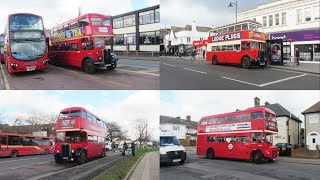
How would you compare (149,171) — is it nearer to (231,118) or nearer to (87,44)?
(231,118)

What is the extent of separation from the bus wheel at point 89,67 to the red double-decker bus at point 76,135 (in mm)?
3051

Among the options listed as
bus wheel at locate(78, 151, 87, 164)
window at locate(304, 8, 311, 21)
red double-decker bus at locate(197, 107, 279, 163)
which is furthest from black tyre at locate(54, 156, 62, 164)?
window at locate(304, 8, 311, 21)

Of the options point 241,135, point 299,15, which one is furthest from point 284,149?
point 299,15

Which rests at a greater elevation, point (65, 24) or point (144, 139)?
point (65, 24)

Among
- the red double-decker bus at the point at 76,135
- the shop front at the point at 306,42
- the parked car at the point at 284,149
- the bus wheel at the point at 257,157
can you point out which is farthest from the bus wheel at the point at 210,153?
the shop front at the point at 306,42

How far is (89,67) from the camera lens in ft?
33.6

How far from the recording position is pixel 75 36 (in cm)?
1095

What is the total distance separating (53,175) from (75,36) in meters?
7.15

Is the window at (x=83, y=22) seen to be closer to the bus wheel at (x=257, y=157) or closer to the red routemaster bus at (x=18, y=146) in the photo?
the red routemaster bus at (x=18, y=146)

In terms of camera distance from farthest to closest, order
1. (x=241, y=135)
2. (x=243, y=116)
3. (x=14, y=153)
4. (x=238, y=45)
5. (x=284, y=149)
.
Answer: (x=238, y=45) → (x=241, y=135) → (x=243, y=116) → (x=14, y=153) → (x=284, y=149)

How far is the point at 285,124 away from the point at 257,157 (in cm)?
121

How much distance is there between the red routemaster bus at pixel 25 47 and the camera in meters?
8.56

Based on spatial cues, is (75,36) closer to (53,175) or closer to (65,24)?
(65,24)

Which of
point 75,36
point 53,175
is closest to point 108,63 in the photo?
point 75,36
